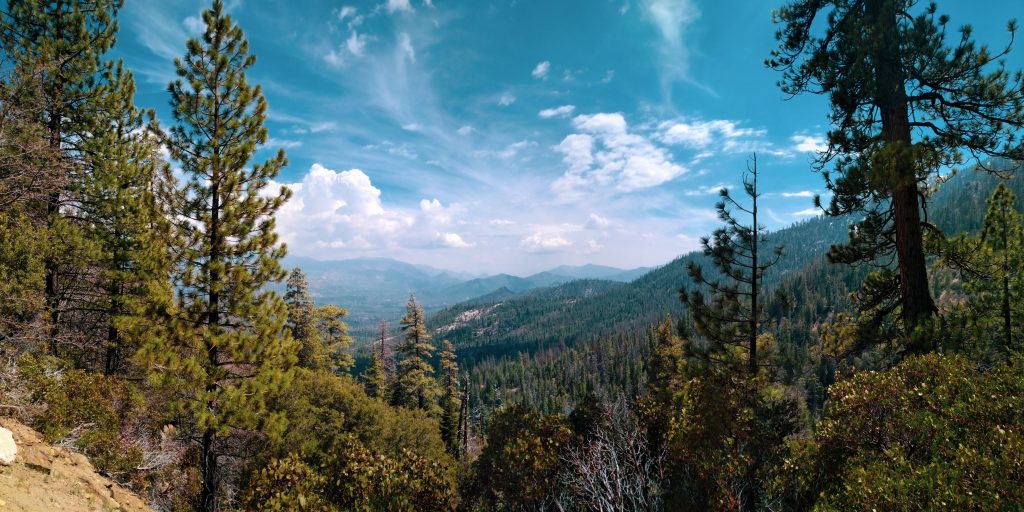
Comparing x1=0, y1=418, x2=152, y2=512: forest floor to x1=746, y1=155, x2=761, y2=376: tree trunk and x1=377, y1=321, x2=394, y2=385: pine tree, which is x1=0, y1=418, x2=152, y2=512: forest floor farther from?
x1=377, y1=321, x2=394, y2=385: pine tree

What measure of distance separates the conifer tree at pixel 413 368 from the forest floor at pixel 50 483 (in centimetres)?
2190

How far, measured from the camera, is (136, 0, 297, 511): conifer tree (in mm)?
10227

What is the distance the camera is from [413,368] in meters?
30.6

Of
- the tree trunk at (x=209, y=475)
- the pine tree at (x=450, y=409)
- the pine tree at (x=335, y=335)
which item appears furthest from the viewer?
the pine tree at (x=450, y=409)

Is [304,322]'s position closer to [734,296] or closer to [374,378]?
[374,378]

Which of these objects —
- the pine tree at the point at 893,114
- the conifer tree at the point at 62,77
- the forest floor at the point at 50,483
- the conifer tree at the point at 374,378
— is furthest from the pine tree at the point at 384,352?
the pine tree at the point at 893,114

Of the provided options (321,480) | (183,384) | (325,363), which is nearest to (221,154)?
(183,384)

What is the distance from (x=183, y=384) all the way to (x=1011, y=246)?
23.9 m

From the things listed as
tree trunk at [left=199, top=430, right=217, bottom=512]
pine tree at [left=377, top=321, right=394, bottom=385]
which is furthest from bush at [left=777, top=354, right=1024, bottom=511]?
pine tree at [left=377, top=321, right=394, bottom=385]

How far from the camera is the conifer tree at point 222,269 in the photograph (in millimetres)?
10227

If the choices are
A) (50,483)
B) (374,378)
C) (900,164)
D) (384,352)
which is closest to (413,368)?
(374,378)

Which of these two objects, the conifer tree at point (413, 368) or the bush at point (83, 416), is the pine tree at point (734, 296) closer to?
the bush at point (83, 416)

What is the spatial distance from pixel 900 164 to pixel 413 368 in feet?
96.4

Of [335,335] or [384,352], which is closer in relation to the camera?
[335,335]
